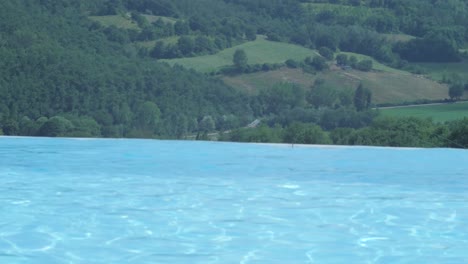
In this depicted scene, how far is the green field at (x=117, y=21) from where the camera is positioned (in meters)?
33.4

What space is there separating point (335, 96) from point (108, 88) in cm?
893

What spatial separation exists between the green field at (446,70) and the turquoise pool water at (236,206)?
21879 mm

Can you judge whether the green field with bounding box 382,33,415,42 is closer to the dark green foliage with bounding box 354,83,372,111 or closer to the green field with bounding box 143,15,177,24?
the dark green foliage with bounding box 354,83,372,111

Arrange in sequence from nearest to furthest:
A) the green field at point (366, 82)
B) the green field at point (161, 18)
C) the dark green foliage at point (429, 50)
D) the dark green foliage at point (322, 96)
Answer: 1. the dark green foliage at point (322, 96)
2. the green field at point (366, 82)
3. the green field at point (161, 18)
4. the dark green foliage at point (429, 50)

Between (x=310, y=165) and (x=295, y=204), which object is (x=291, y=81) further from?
(x=295, y=204)

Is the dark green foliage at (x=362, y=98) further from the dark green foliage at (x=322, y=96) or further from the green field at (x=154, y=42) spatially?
the green field at (x=154, y=42)

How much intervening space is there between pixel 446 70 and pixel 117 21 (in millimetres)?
14511

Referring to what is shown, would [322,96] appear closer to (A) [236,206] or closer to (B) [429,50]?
(B) [429,50]

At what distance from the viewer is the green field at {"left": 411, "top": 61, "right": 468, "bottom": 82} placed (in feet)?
112

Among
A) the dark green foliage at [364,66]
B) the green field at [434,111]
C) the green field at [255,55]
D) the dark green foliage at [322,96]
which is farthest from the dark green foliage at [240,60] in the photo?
the green field at [434,111]

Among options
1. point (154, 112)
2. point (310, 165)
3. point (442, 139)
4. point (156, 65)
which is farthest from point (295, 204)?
point (156, 65)

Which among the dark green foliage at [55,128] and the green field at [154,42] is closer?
the dark green foliage at [55,128]

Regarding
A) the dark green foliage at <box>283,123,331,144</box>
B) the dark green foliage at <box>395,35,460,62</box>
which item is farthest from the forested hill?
the dark green foliage at <box>395,35,460,62</box>

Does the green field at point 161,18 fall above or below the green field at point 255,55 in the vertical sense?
above
